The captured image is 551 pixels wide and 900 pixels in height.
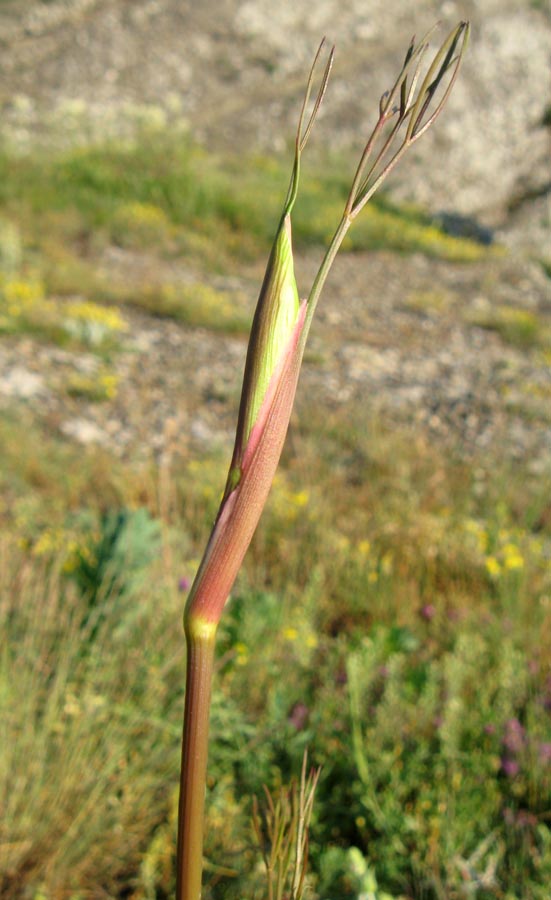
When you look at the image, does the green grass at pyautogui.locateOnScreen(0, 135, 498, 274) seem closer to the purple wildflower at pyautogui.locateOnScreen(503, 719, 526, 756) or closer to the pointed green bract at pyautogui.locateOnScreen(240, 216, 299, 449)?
the purple wildflower at pyautogui.locateOnScreen(503, 719, 526, 756)

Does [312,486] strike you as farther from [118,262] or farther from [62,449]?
[118,262]

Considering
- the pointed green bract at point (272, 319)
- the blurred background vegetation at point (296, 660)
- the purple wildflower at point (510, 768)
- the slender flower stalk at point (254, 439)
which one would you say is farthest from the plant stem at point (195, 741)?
the purple wildflower at point (510, 768)

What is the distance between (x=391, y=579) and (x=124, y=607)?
0.92 meters

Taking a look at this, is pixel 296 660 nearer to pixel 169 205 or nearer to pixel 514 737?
pixel 514 737

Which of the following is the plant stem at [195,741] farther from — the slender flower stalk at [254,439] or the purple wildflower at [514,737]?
the purple wildflower at [514,737]

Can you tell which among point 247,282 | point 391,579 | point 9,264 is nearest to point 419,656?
point 391,579

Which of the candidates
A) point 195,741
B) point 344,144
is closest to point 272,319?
point 195,741

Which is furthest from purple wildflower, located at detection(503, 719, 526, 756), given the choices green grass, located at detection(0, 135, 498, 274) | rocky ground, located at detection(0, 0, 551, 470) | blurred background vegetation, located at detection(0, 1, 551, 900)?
green grass, located at detection(0, 135, 498, 274)

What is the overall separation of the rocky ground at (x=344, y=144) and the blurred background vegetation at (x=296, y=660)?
0.25m

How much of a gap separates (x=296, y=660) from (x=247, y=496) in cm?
159

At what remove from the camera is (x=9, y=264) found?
5.36 meters

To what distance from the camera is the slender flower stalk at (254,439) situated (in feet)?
1.43

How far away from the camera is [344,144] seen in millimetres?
10484

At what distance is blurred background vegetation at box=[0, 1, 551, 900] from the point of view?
1.43 meters
